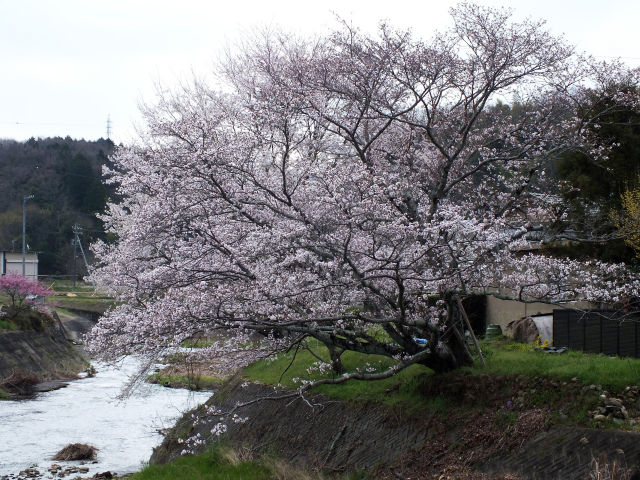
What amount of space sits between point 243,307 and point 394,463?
3.48m

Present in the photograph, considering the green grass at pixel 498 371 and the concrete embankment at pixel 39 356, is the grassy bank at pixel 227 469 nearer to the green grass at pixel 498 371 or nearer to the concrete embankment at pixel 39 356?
the green grass at pixel 498 371

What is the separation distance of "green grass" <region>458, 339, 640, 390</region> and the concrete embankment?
23.5 meters

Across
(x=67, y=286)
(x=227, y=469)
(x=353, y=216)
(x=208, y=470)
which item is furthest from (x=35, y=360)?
(x=67, y=286)

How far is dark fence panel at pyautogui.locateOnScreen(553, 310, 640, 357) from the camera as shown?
12336mm

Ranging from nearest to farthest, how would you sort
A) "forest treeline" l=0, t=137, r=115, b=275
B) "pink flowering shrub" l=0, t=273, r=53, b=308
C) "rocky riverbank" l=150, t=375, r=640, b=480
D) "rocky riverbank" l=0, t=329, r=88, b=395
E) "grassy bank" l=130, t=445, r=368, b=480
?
"rocky riverbank" l=150, t=375, r=640, b=480
"grassy bank" l=130, t=445, r=368, b=480
"rocky riverbank" l=0, t=329, r=88, b=395
"pink flowering shrub" l=0, t=273, r=53, b=308
"forest treeline" l=0, t=137, r=115, b=275

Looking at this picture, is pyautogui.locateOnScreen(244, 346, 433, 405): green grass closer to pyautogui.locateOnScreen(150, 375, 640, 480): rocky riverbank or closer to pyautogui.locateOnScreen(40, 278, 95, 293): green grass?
pyautogui.locateOnScreen(150, 375, 640, 480): rocky riverbank

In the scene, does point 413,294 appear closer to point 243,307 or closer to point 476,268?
point 476,268

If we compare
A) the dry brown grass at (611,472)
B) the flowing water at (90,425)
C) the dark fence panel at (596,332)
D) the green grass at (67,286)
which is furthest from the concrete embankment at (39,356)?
the green grass at (67,286)

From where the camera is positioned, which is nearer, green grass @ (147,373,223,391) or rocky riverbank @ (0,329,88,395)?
green grass @ (147,373,223,391)

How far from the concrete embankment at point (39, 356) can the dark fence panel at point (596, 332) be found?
23.9 metres

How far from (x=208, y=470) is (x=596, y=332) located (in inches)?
323

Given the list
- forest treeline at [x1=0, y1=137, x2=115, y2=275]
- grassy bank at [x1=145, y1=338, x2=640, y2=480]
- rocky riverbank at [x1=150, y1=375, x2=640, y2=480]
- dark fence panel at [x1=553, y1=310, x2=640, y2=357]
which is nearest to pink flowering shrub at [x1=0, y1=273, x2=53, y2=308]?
rocky riverbank at [x1=150, y1=375, x2=640, y2=480]

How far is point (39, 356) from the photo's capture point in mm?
32031

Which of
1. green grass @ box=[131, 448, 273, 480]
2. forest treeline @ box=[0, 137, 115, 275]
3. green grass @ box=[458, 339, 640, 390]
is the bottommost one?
green grass @ box=[131, 448, 273, 480]
